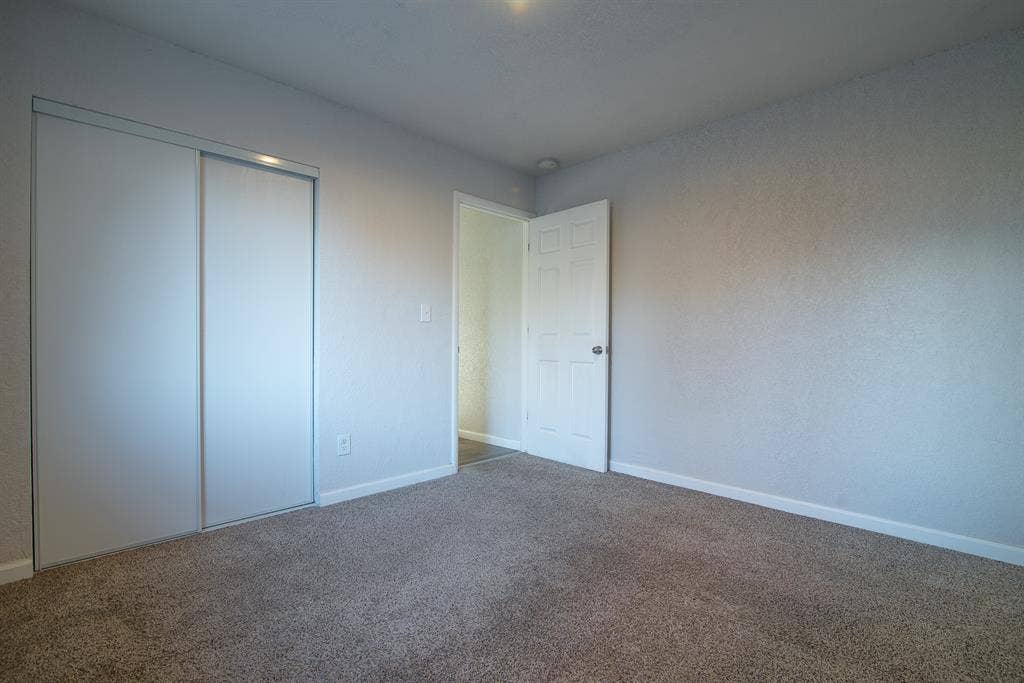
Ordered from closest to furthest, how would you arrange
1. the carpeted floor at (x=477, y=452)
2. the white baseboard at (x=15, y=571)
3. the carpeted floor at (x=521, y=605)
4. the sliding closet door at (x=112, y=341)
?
the carpeted floor at (x=521, y=605) < the white baseboard at (x=15, y=571) < the sliding closet door at (x=112, y=341) < the carpeted floor at (x=477, y=452)

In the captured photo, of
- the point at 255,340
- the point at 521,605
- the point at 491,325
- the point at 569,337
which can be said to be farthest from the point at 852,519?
the point at 255,340

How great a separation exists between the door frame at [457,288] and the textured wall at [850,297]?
1059 millimetres

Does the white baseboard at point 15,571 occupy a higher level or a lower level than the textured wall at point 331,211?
lower

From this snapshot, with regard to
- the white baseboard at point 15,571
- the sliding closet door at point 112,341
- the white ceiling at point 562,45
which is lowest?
the white baseboard at point 15,571

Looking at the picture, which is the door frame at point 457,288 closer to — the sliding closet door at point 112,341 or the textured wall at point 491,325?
the textured wall at point 491,325

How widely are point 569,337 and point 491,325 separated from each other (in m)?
1.08

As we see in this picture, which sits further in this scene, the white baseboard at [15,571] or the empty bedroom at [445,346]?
the white baseboard at [15,571]

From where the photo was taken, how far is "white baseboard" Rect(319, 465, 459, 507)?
301 cm

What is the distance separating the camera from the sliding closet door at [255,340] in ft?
8.50

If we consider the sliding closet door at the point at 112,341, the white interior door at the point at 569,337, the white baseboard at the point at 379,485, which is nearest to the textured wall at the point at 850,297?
the white interior door at the point at 569,337

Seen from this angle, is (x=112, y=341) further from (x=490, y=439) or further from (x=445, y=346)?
(x=490, y=439)

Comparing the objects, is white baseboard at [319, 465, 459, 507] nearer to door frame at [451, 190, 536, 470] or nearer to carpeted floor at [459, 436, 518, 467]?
door frame at [451, 190, 536, 470]

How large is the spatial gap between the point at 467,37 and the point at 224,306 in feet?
6.29

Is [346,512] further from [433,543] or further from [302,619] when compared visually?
[302,619]
